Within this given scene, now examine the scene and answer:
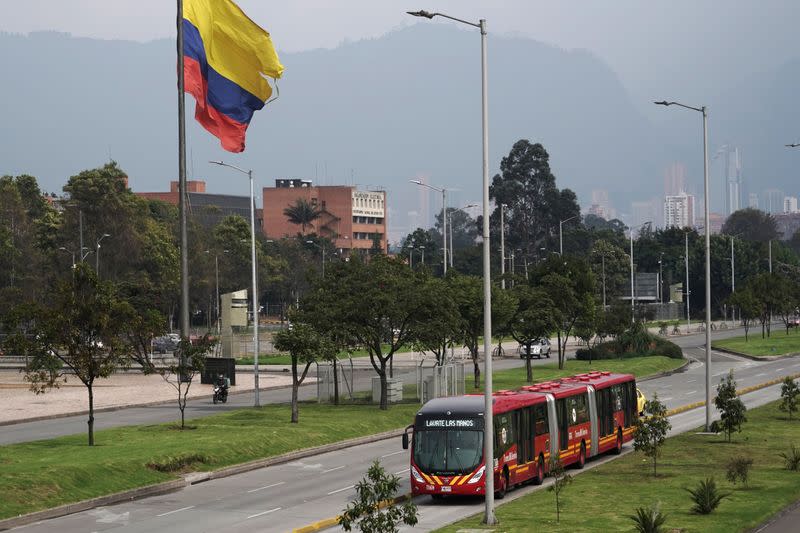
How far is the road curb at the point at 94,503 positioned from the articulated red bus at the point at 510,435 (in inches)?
286

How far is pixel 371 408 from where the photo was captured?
186 feet

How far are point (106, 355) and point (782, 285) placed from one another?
8606 cm

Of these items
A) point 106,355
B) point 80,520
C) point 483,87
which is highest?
point 483,87

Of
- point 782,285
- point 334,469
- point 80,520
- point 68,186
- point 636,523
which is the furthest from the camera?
point 68,186

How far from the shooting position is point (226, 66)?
49.9 metres

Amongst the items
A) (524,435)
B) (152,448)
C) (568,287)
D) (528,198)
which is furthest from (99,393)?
(528,198)

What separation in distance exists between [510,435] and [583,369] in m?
47.7

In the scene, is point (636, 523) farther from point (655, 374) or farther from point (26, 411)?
point (655, 374)

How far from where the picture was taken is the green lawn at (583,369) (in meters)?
73.3

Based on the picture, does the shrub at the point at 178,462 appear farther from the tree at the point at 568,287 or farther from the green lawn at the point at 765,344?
the green lawn at the point at 765,344

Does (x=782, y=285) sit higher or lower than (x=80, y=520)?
higher

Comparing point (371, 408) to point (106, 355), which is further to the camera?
point (371, 408)

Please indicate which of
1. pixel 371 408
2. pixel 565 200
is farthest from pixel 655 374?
pixel 565 200

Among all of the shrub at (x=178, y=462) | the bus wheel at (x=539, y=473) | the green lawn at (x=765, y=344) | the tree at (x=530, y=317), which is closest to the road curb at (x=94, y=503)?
the shrub at (x=178, y=462)
